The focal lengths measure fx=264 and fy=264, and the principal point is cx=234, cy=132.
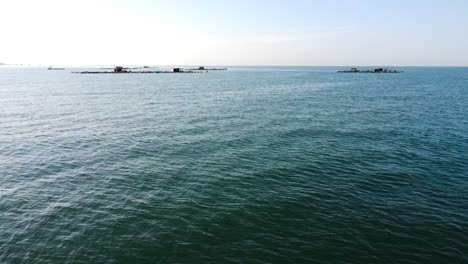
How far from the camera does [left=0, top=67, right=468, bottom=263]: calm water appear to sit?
17938 millimetres

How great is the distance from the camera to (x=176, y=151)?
121 ft

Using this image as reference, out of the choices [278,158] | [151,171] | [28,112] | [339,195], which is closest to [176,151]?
[151,171]

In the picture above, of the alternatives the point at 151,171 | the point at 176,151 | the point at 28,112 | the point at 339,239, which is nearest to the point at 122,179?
the point at 151,171

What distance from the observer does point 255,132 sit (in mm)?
46656

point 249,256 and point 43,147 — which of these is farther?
point 43,147

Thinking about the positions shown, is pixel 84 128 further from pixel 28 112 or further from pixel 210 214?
pixel 210 214

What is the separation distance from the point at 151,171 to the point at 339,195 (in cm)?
2030

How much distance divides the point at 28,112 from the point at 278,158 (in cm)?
6163

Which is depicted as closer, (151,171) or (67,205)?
(67,205)

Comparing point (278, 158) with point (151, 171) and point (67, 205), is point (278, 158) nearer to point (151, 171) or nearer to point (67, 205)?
point (151, 171)

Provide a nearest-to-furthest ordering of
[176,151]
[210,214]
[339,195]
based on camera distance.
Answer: [210,214], [339,195], [176,151]

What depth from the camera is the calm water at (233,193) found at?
706 inches

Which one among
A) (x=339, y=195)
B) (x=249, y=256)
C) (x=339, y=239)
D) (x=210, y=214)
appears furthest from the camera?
(x=339, y=195)

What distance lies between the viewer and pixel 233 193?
83.9 feet
